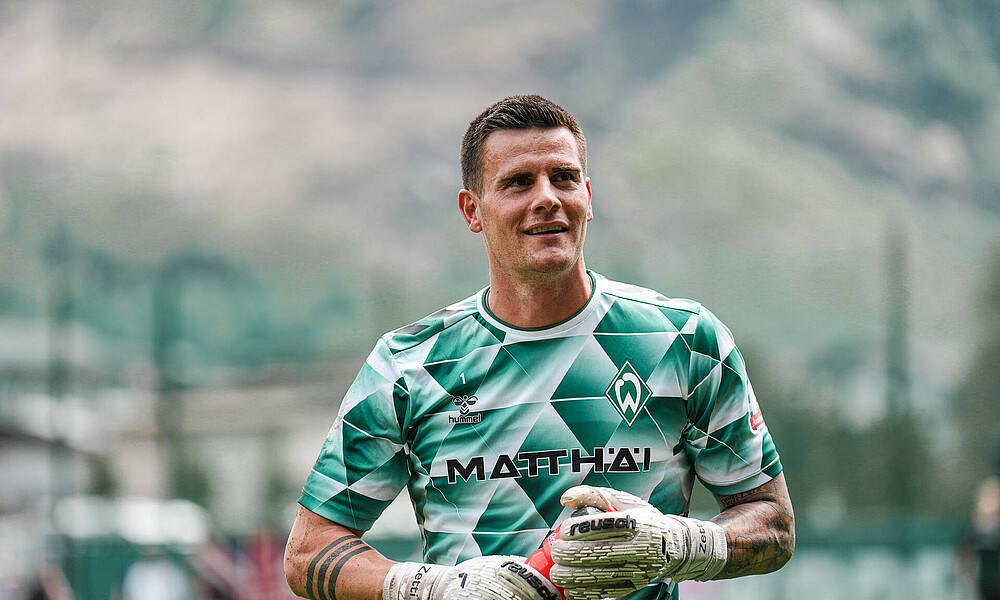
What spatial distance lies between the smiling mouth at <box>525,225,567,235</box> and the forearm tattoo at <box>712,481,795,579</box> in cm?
90

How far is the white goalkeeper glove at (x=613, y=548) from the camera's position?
246cm

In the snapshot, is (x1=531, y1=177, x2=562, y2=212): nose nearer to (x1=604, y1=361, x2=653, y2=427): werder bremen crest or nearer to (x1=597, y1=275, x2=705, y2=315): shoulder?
(x1=597, y1=275, x2=705, y2=315): shoulder

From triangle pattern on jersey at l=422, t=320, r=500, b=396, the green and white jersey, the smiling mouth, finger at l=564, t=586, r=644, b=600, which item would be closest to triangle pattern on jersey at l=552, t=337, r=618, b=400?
the green and white jersey

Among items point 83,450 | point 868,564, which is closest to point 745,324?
point 868,564

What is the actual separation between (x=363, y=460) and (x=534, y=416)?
515mm

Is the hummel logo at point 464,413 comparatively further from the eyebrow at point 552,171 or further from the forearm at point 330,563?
the eyebrow at point 552,171

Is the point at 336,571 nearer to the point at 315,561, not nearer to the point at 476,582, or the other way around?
the point at 315,561

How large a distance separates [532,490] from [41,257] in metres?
24.4

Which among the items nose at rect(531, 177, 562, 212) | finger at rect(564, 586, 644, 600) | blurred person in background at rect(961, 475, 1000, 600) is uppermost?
nose at rect(531, 177, 562, 212)

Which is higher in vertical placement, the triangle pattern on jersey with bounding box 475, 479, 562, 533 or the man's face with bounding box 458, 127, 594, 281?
the man's face with bounding box 458, 127, 594, 281

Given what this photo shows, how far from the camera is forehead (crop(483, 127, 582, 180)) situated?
2.95 metres

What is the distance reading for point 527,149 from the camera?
296cm

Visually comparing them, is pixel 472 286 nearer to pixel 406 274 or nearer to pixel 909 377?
pixel 406 274

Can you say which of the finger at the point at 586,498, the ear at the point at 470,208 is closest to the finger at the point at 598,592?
the finger at the point at 586,498
